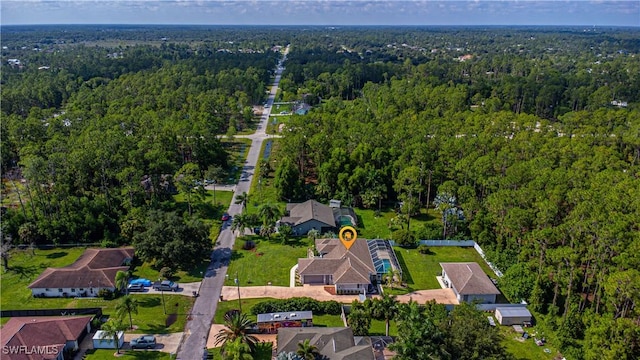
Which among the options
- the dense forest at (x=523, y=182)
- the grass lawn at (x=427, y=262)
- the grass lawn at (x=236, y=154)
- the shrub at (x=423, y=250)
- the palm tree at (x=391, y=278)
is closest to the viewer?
the dense forest at (x=523, y=182)

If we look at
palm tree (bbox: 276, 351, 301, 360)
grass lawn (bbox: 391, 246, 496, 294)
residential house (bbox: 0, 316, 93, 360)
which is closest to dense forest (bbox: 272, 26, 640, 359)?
grass lawn (bbox: 391, 246, 496, 294)

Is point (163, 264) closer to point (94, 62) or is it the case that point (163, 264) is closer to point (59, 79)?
point (59, 79)

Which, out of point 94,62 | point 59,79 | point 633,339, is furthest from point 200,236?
point 94,62

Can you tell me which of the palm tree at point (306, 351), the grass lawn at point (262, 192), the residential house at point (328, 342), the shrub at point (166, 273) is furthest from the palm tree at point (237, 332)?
the grass lawn at point (262, 192)

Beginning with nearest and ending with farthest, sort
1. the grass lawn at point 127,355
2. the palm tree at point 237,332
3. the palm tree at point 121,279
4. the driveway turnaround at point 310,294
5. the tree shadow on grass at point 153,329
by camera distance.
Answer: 1. the palm tree at point 237,332
2. the grass lawn at point 127,355
3. the tree shadow on grass at point 153,329
4. the palm tree at point 121,279
5. the driveway turnaround at point 310,294

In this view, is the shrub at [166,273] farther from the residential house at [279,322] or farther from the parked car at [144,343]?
the residential house at [279,322]

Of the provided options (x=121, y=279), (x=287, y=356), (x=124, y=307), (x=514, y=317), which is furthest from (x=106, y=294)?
(x=514, y=317)
